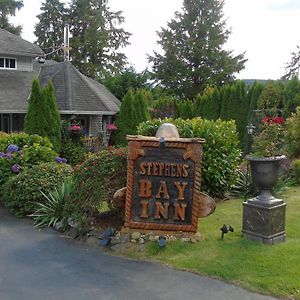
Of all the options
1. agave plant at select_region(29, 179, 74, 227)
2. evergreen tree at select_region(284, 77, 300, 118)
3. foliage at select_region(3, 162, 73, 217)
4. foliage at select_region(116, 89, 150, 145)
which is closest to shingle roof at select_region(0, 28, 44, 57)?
foliage at select_region(116, 89, 150, 145)

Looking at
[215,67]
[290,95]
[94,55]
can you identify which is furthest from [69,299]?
[94,55]

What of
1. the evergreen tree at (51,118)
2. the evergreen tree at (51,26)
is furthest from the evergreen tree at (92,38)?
the evergreen tree at (51,118)

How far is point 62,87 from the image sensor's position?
20.9 metres

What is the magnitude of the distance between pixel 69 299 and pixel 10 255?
213cm

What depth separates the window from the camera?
2241 centimetres

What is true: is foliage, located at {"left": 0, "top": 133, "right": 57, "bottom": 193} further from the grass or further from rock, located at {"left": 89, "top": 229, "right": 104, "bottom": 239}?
the grass

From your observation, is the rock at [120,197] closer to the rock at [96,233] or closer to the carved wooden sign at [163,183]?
the carved wooden sign at [163,183]

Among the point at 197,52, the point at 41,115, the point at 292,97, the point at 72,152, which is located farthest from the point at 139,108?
the point at 197,52

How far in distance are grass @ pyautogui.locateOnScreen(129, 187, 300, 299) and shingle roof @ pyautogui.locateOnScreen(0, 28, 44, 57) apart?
17.6 metres

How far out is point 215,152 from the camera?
388 inches

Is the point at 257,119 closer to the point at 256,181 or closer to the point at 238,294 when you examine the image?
the point at 256,181

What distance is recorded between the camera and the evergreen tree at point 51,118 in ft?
54.6

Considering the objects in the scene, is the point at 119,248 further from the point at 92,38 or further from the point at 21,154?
the point at 92,38

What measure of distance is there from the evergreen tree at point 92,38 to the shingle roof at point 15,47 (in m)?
16.1
